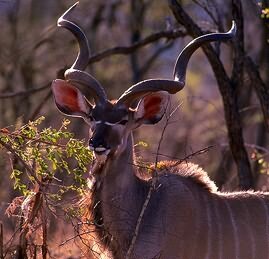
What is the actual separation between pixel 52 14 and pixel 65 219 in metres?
8.25

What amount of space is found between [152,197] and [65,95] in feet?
2.18

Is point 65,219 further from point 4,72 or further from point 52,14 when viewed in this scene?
point 52,14

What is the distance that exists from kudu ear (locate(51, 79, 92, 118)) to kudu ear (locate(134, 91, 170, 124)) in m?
0.25

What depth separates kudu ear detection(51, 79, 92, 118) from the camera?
4.64 metres

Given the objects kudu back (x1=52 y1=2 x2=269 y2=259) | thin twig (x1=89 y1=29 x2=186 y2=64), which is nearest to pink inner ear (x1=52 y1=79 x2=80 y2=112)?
kudu back (x1=52 y1=2 x2=269 y2=259)

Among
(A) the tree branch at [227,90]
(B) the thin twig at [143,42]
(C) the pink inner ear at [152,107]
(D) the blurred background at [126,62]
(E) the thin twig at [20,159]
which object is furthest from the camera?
(D) the blurred background at [126,62]

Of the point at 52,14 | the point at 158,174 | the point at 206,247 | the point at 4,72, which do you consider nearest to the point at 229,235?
the point at 206,247

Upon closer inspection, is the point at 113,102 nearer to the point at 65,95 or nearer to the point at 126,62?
the point at 65,95

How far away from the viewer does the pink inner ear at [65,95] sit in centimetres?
469

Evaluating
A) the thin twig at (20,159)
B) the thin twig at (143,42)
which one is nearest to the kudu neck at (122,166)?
the thin twig at (20,159)

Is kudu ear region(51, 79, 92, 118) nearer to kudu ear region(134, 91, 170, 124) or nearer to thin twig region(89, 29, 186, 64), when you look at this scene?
kudu ear region(134, 91, 170, 124)

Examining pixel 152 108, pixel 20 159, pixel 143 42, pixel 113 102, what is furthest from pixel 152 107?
pixel 143 42

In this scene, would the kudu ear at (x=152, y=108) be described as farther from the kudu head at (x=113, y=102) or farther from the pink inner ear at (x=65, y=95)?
the pink inner ear at (x=65, y=95)

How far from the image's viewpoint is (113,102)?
15.1ft
